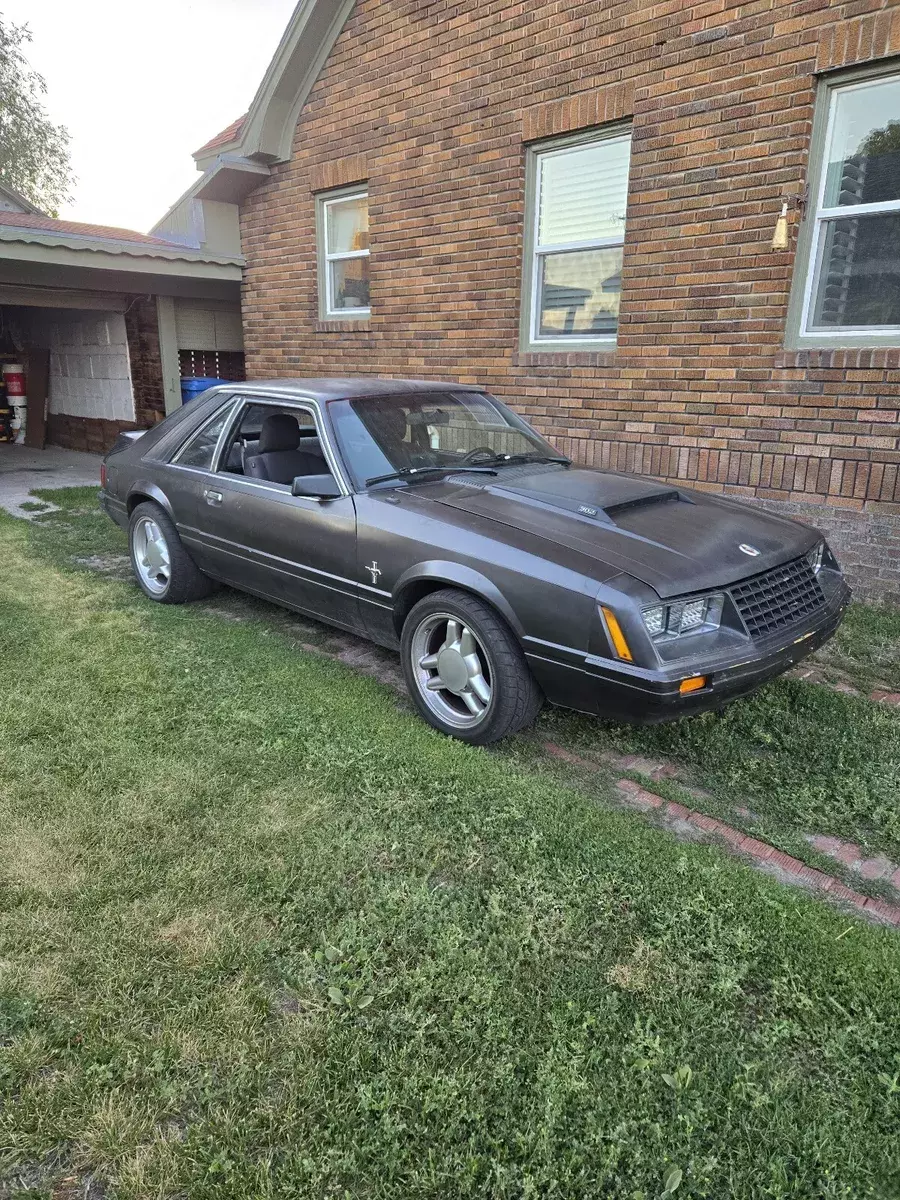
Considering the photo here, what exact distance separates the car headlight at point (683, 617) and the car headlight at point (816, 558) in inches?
31.9

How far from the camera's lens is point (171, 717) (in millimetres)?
3734

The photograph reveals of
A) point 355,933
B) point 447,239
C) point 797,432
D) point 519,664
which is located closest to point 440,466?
point 519,664

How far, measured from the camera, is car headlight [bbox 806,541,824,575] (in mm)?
3676

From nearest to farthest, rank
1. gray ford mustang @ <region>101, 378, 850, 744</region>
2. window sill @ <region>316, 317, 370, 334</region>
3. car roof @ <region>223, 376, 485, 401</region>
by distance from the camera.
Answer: gray ford mustang @ <region>101, 378, 850, 744</region> < car roof @ <region>223, 376, 485, 401</region> < window sill @ <region>316, 317, 370, 334</region>

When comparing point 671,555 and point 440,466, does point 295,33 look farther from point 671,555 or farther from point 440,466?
point 671,555

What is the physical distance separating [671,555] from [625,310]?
390cm

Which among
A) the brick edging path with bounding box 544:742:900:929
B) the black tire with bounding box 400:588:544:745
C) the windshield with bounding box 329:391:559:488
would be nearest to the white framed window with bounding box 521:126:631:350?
the windshield with bounding box 329:391:559:488

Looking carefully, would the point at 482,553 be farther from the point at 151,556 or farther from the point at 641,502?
the point at 151,556

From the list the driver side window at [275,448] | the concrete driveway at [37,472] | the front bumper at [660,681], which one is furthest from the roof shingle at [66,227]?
the front bumper at [660,681]

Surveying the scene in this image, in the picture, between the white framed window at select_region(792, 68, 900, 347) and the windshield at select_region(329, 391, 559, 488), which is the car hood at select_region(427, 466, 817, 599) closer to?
the windshield at select_region(329, 391, 559, 488)

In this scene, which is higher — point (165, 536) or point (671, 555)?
point (671, 555)

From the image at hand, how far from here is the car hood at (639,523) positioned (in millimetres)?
3135

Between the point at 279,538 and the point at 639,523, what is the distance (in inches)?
76.7

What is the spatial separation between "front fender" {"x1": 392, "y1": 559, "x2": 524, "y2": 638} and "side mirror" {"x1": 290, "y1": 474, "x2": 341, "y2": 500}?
2.10 feet
